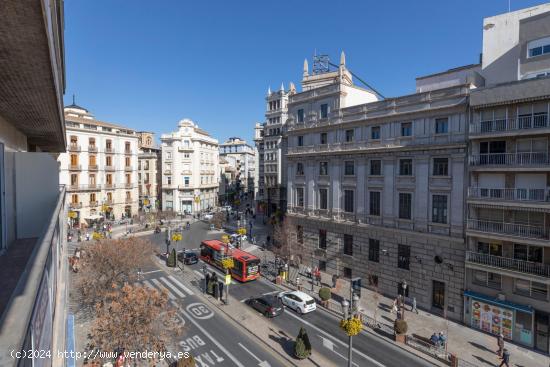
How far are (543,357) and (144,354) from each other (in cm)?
2352

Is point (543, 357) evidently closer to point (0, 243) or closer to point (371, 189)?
point (371, 189)

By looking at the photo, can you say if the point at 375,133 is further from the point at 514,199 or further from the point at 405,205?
the point at 514,199

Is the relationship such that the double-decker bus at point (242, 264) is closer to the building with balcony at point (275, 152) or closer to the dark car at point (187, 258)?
the dark car at point (187, 258)

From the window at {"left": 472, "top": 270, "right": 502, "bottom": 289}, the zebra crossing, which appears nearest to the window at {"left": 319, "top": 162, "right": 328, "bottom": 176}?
the window at {"left": 472, "top": 270, "right": 502, "bottom": 289}

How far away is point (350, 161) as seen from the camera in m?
30.9

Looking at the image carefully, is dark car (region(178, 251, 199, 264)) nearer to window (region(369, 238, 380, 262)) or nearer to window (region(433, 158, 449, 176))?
window (region(369, 238, 380, 262))

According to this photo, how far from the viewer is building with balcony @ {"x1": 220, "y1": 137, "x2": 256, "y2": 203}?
120863 mm

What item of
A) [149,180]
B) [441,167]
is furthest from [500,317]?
[149,180]

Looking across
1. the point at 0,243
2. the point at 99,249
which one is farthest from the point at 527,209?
the point at 99,249

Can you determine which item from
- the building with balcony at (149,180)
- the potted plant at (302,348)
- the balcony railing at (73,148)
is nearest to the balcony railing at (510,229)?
the potted plant at (302,348)

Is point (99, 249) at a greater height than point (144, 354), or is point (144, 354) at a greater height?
point (99, 249)

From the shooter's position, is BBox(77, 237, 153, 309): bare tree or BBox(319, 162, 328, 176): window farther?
BBox(319, 162, 328, 176): window

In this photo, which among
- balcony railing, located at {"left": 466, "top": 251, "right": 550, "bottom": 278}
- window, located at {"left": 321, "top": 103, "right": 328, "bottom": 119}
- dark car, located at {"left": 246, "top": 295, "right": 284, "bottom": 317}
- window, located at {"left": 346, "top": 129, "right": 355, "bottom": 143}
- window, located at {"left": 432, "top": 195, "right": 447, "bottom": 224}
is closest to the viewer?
balcony railing, located at {"left": 466, "top": 251, "right": 550, "bottom": 278}

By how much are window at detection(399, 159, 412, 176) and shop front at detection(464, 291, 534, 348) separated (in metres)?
10.3
